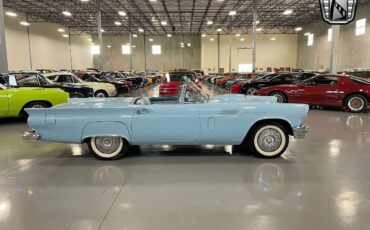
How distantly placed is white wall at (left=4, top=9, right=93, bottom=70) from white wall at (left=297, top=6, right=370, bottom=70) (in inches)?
1217

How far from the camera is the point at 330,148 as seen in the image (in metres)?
6.37

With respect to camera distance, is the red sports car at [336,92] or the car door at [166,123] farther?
the red sports car at [336,92]

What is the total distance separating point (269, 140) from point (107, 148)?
286cm

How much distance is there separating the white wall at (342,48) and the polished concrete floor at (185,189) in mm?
24365

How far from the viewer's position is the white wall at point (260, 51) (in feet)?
152

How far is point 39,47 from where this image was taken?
34.6 meters

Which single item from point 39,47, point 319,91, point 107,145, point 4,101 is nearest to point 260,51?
point 39,47

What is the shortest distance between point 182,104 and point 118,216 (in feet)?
8.26

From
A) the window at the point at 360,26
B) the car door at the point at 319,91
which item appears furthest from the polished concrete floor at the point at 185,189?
the window at the point at 360,26

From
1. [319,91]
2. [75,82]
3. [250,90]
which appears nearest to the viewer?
[319,91]

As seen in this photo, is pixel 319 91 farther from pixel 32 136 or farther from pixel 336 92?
pixel 32 136

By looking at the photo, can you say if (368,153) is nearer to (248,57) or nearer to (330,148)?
(330,148)

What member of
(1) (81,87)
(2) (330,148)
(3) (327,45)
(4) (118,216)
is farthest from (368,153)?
(3) (327,45)

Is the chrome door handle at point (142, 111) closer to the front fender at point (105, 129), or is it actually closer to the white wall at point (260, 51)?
the front fender at point (105, 129)
